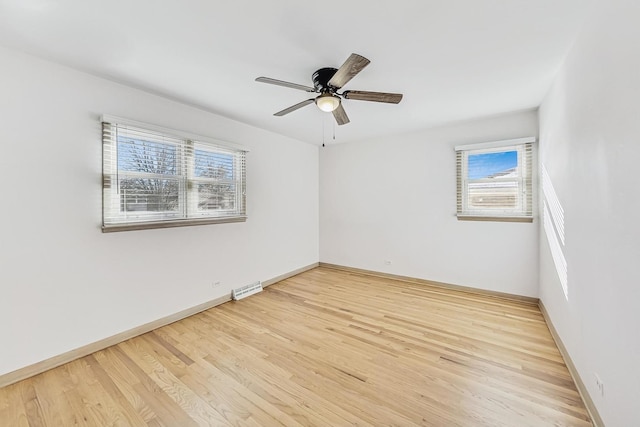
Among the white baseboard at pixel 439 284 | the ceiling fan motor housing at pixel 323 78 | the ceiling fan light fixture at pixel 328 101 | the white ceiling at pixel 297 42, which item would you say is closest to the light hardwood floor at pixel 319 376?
the white baseboard at pixel 439 284

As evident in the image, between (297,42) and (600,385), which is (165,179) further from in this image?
(600,385)

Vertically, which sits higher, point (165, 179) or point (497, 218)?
point (165, 179)

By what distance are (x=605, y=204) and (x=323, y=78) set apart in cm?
214

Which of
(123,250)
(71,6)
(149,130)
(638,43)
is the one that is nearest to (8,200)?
(123,250)

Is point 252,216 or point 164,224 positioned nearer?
point 164,224

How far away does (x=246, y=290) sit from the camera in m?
3.79

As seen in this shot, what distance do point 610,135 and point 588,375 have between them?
60.7 inches

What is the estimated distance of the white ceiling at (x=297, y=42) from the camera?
1593 mm

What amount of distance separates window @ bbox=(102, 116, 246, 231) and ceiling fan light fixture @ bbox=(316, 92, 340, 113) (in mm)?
1747

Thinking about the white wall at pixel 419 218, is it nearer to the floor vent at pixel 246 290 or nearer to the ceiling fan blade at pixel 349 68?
the floor vent at pixel 246 290

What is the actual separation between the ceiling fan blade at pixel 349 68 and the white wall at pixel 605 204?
1.28 m

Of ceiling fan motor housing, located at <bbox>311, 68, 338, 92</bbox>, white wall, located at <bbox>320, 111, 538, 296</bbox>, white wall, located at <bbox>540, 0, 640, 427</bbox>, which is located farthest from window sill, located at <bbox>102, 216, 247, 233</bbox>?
white wall, located at <bbox>540, 0, 640, 427</bbox>

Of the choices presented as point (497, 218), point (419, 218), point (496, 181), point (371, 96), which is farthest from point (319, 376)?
point (496, 181)

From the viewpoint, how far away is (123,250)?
8.48 feet
